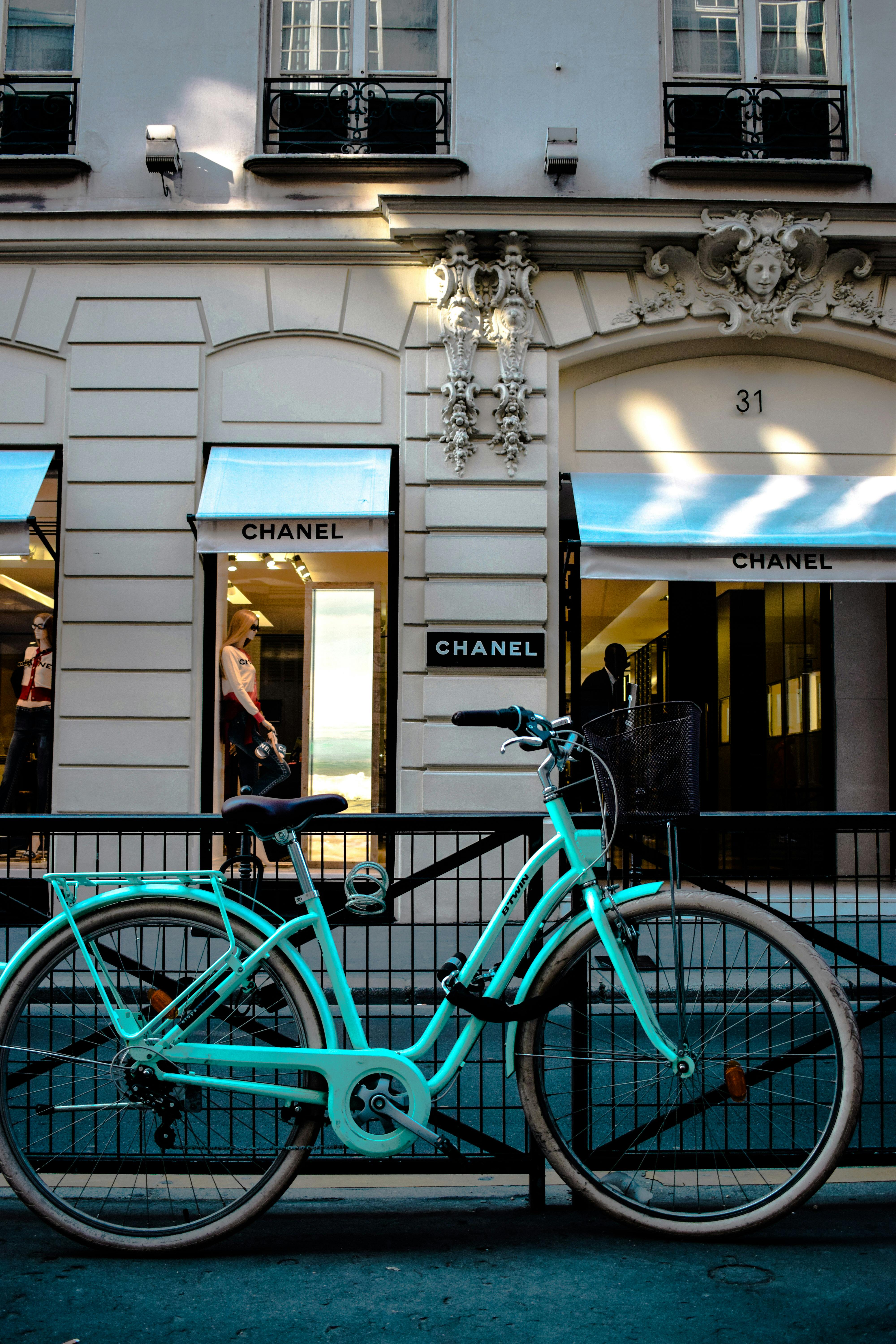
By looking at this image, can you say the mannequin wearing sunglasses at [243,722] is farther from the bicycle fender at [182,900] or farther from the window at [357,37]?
the bicycle fender at [182,900]

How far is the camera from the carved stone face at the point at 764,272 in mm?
10250

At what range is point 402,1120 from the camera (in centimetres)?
307

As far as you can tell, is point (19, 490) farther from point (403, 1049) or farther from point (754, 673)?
point (403, 1049)

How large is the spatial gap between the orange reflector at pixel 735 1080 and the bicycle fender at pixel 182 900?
3.54 feet

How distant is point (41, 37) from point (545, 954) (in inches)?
433

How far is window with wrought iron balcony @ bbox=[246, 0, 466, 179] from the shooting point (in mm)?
10461

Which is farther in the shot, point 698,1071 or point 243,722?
point 243,722

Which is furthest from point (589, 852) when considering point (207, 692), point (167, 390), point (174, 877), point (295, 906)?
point (167, 390)

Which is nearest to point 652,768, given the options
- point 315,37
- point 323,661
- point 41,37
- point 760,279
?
point 323,661

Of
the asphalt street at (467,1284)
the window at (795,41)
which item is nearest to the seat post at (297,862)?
the asphalt street at (467,1284)

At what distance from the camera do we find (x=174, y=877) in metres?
3.22

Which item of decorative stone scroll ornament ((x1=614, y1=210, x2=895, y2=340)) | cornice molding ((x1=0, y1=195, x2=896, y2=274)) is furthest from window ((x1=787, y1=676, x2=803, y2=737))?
cornice molding ((x1=0, y1=195, x2=896, y2=274))

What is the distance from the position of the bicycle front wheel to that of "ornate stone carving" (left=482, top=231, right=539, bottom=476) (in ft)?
24.2

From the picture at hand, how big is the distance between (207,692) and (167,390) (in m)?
2.73
